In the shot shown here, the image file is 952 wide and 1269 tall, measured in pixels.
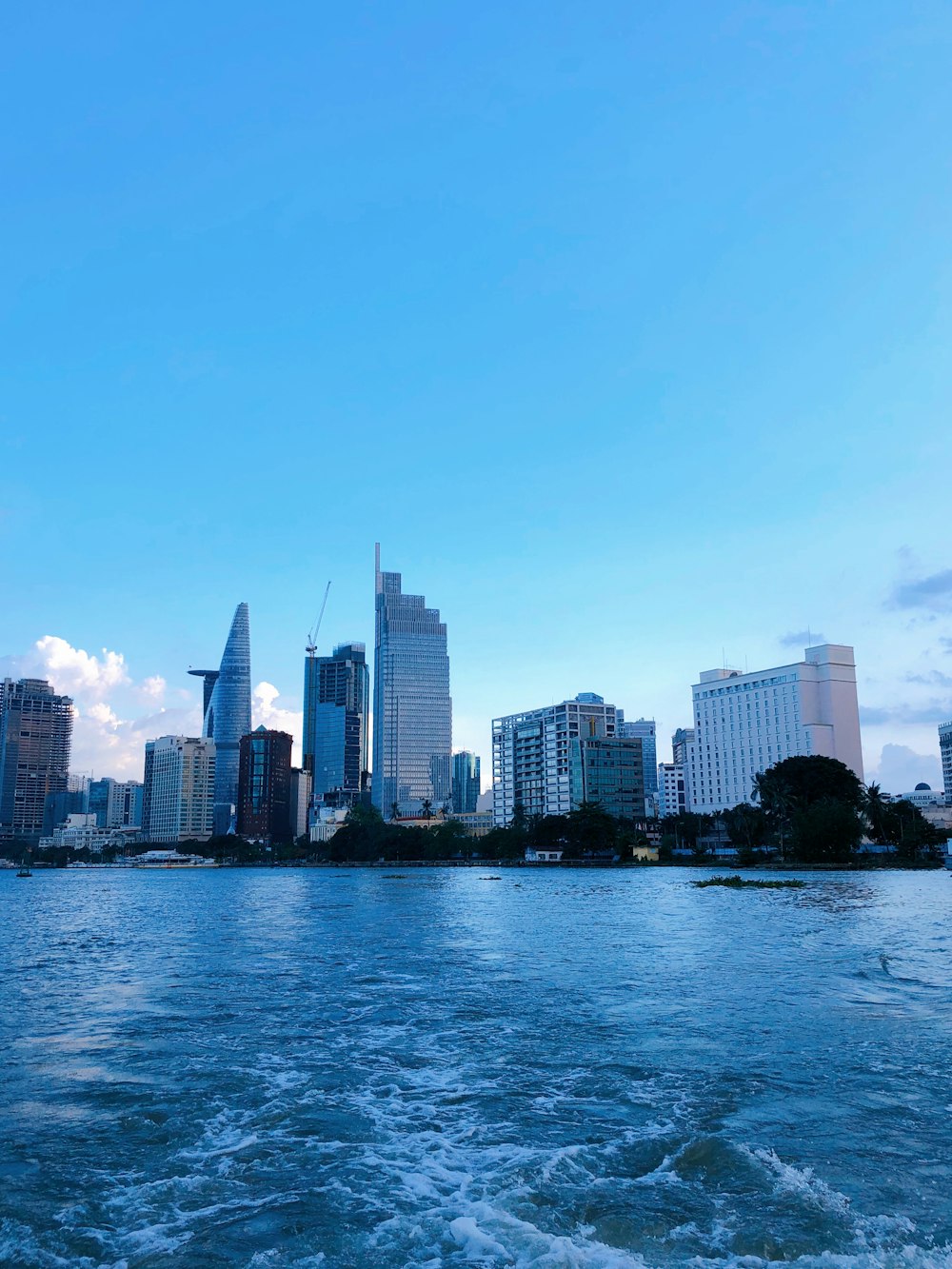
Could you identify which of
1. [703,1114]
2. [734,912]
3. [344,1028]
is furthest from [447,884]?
[703,1114]

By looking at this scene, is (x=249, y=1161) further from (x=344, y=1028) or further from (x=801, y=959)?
(x=801, y=959)

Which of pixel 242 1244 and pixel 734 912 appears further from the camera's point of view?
pixel 734 912

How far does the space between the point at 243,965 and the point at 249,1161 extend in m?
28.7

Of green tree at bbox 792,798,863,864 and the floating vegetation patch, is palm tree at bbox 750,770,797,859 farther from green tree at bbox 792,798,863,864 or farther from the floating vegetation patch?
the floating vegetation patch

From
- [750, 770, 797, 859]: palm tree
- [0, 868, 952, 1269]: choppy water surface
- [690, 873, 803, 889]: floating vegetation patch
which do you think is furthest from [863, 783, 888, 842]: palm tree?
[0, 868, 952, 1269]: choppy water surface

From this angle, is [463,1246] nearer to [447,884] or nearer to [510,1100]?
[510,1100]

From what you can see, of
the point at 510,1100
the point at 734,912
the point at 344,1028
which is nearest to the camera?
the point at 510,1100

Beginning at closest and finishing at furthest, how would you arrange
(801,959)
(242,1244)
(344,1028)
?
(242,1244)
(344,1028)
(801,959)

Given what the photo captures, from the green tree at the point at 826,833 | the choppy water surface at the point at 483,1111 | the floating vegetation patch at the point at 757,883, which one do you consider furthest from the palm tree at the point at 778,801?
the choppy water surface at the point at 483,1111

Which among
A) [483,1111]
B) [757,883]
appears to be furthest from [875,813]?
[483,1111]

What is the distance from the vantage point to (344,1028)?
28.5m

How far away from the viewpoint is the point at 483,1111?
19969 millimetres

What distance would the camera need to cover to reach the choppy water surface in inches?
539

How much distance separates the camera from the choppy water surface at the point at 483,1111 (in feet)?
44.9
